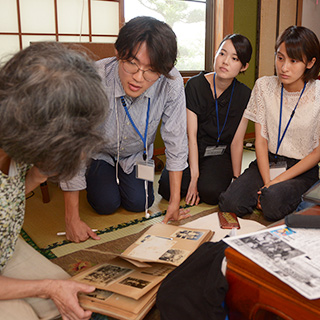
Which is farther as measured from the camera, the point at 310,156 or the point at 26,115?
the point at 310,156

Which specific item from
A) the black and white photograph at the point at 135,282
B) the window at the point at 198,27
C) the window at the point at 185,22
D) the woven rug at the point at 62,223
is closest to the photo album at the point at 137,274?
the black and white photograph at the point at 135,282

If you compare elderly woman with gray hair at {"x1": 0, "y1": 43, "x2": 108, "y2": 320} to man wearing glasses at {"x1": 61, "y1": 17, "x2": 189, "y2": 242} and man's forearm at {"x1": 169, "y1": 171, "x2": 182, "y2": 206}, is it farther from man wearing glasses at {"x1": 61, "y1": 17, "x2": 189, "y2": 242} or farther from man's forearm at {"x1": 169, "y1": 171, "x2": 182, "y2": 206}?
man's forearm at {"x1": 169, "y1": 171, "x2": 182, "y2": 206}

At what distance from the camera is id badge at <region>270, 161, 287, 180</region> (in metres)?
2.13

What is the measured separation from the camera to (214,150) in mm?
2408

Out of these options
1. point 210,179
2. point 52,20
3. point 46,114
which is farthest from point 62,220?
point 52,20

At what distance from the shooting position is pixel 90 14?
284cm

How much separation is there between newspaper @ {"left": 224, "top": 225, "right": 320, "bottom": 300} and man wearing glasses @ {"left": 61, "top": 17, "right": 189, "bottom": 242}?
29.4 inches

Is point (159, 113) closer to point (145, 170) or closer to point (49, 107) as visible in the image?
point (145, 170)

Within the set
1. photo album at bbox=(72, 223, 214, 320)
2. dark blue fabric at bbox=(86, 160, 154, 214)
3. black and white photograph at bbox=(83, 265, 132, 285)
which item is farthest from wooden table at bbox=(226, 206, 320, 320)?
dark blue fabric at bbox=(86, 160, 154, 214)

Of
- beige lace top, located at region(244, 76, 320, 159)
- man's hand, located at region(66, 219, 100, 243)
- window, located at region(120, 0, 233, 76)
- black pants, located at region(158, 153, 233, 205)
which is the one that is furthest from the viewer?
window, located at region(120, 0, 233, 76)

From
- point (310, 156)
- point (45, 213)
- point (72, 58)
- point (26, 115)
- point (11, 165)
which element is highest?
point (72, 58)

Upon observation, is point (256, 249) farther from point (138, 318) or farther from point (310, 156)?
point (310, 156)

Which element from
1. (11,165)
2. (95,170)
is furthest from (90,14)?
(11,165)

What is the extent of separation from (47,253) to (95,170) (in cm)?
56
